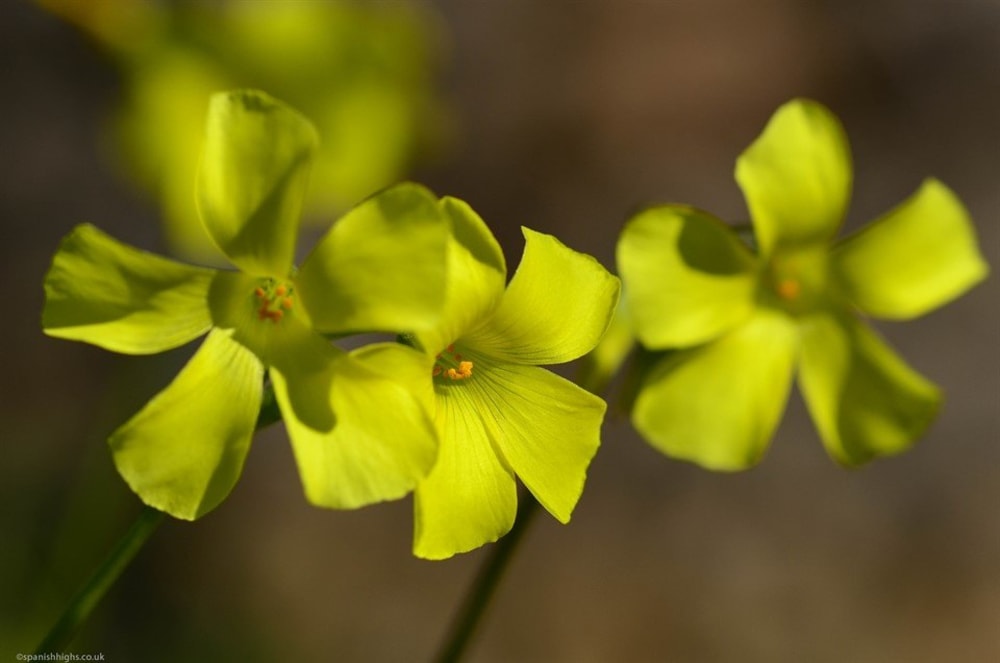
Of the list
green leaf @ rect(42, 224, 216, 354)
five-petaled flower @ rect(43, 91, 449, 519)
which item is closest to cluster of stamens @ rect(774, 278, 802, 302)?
five-petaled flower @ rect(43, 91, 449, 519)

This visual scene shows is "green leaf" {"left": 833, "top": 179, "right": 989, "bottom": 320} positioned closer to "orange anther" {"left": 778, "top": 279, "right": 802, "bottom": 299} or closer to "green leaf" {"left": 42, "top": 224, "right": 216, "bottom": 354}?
"orange anther" {"left": 778, "top": 279, "right": 802, "bottom": 299}

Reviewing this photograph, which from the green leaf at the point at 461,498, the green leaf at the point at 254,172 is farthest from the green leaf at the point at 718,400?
the green leaf at the point at 254,172

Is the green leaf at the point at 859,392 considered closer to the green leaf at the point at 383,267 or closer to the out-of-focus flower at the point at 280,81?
the green leaf at the point at 383,267

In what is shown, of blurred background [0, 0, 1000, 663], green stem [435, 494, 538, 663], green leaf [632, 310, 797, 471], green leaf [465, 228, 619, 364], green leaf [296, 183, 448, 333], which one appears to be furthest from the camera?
blurred background [0, 0, 1000, 663]

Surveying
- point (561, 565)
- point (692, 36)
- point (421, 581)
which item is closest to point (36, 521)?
point (421, 581)

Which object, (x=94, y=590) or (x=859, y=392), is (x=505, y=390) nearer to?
(x=94, y=590)

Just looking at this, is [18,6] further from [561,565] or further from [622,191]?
[561,565]
